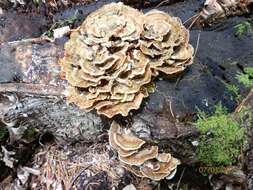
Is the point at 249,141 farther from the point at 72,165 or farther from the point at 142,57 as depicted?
the point at 72,165

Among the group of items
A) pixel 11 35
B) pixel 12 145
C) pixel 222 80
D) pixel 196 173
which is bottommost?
pixel 196 173

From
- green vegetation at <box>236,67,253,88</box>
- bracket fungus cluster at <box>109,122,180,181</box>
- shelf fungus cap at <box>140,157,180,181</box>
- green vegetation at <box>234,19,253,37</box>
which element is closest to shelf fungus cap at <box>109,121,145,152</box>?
bracket fungus cluster at <box>109,122,180,181</box>

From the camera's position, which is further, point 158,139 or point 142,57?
point 158,139

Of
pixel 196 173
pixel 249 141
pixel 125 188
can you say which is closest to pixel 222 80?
pixel 249 141

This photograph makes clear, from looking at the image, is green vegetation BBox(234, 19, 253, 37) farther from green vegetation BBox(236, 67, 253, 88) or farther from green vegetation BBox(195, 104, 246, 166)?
green vegetation BBox(195, 104, 246, 166)

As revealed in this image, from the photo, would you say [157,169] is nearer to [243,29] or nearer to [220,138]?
[220,138]

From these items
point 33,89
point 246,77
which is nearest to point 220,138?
point 246,77

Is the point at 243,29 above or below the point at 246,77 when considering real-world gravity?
above
